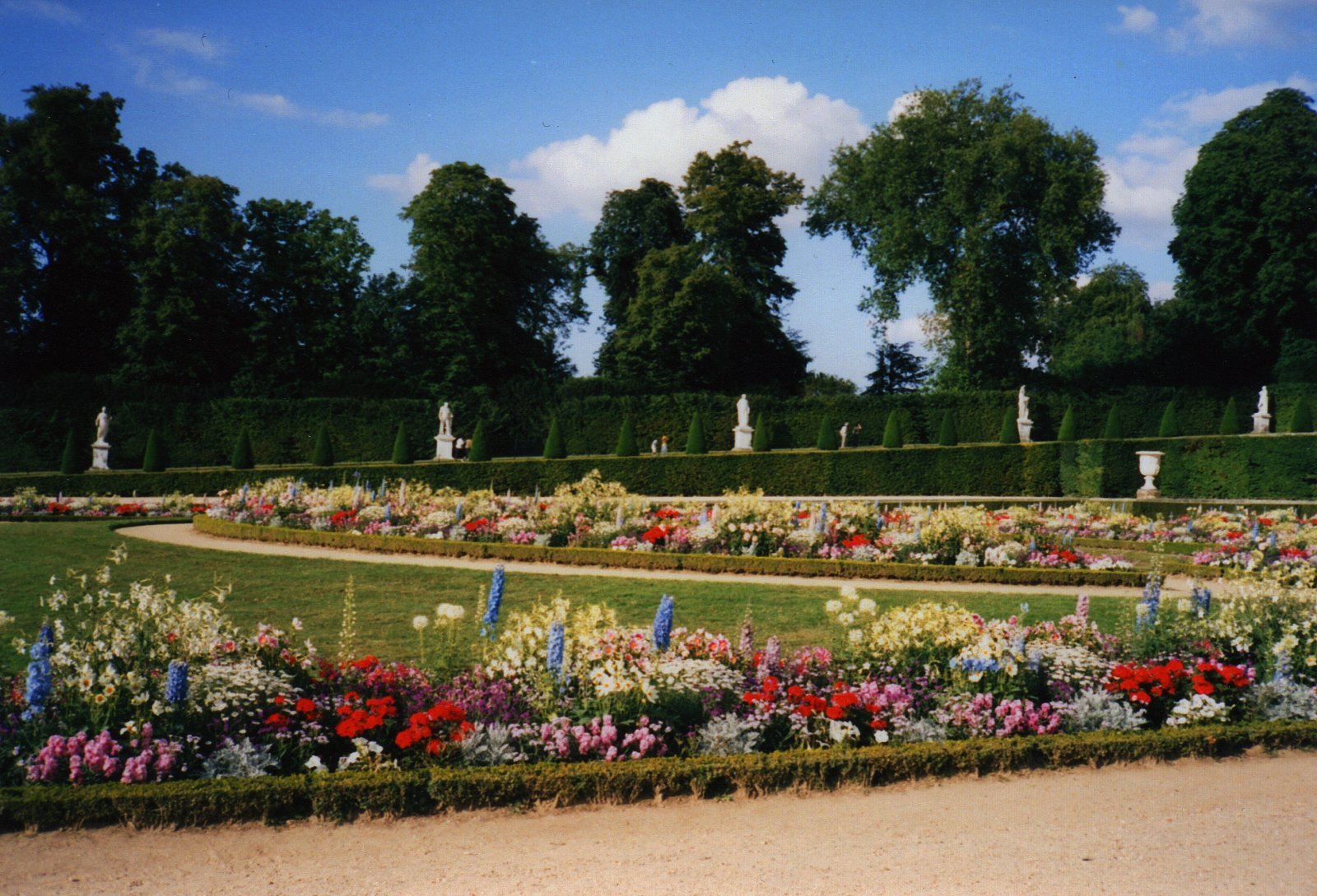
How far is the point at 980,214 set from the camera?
34406mm

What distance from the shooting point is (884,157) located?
1407 inches

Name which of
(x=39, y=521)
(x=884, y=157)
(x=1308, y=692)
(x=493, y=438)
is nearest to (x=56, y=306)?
(x=493, y=438)

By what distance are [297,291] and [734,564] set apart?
27.3 metres

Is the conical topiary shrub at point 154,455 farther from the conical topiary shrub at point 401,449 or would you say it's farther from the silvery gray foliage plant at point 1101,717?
the silvery gray foliage plant at point 1101,717

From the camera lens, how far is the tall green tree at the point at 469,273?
3372 centimetres

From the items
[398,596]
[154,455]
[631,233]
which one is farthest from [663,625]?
[631,233]

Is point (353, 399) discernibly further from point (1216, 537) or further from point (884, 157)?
point (1216, 537)

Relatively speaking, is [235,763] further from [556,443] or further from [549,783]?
[556,443]

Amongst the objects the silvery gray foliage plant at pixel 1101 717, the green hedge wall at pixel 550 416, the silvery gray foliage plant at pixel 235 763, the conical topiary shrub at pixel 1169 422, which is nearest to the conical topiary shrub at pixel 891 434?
the green hedge wall at pixel 550 416

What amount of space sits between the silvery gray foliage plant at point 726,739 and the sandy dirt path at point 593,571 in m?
5.45

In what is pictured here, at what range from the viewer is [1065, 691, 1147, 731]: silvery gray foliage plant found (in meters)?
5.80

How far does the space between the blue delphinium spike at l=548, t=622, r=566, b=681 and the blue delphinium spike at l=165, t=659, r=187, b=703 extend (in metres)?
1.72

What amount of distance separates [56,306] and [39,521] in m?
17.4

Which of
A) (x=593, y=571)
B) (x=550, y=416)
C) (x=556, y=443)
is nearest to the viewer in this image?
(x=593, y=571)
